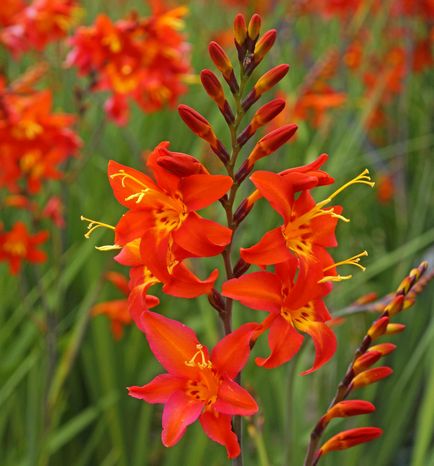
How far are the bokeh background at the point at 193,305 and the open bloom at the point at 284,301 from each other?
249mm

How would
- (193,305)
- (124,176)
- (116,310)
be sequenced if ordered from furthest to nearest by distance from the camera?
(193,305), (116,310), (124,176)

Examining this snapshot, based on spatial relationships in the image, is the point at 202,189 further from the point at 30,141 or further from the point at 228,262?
the point at 30,141

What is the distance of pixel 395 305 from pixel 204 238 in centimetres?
22

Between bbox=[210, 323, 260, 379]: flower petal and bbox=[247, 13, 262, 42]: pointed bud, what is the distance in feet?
0.90

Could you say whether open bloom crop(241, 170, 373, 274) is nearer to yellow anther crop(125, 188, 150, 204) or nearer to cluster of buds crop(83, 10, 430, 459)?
cluster of buds crop(83, 10, 430, 459)

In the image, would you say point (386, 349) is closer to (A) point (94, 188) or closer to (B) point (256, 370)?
(B) point (256, 370)

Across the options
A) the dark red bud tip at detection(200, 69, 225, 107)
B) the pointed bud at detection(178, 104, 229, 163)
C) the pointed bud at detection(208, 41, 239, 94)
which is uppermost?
the pointed bud at detection(208, 41, 239, 94)

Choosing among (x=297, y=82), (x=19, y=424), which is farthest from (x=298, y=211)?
(x=297, y=82)

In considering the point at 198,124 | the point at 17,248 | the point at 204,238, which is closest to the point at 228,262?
the point at 204,238

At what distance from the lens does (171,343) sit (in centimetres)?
79

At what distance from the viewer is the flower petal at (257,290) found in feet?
2.38

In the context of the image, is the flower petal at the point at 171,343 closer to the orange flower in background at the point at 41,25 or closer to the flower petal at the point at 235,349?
the flower petal at the point at 235,349

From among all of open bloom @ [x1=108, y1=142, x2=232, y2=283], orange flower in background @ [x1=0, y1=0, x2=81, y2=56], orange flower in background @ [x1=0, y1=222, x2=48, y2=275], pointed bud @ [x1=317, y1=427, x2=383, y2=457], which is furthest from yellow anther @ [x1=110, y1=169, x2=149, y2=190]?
orange flower in background @ [x1=0, y1=0, x2=81, y2=56]

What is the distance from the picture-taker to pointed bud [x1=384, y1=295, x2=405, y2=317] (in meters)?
0.80
